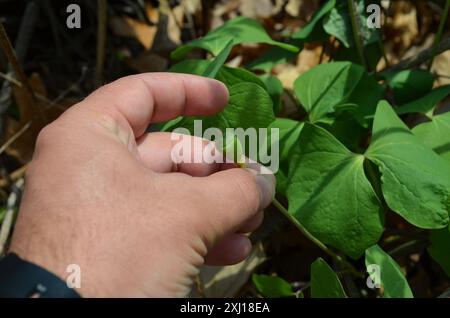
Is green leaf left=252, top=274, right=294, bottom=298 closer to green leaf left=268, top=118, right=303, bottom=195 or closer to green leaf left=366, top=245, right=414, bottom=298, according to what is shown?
green leaf left=268, top=118, right=303, bottom=195

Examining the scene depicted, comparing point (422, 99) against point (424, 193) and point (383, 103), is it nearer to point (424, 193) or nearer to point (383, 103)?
point (383, 103)

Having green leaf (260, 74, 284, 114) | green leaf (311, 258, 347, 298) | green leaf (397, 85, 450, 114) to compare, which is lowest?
green leaf (311, 258, 347, 298)

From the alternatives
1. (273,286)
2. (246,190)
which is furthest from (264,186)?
(273,286)

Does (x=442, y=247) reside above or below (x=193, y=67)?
below

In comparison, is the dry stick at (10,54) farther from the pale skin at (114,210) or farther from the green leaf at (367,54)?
the green leaf at (367,54)

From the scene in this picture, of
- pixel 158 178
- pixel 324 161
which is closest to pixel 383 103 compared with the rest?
pixel 324 161

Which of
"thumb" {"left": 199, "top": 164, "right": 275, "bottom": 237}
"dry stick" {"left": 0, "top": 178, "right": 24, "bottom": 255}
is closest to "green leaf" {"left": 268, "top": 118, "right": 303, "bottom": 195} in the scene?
"thumb" {"left": 199, "top": 164, "right": 275, "bottom": 237}

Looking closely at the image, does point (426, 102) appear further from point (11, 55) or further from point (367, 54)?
point (11, 55)
